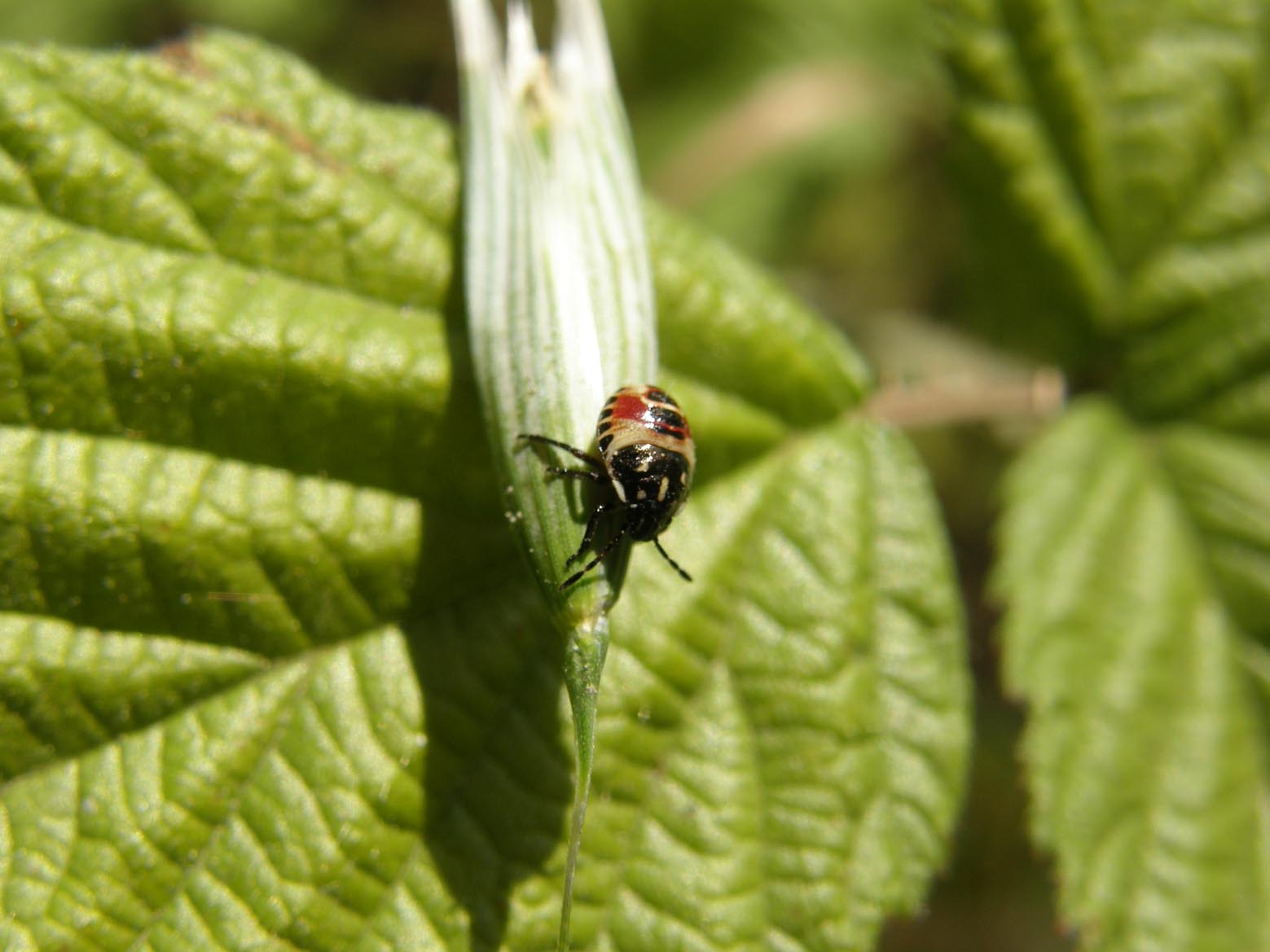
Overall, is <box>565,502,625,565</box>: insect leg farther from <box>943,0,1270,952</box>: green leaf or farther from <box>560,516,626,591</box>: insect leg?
<box>943,0,1270,952</box>: green leaf

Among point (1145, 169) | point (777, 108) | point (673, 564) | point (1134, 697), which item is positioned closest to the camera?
point (673, 564)

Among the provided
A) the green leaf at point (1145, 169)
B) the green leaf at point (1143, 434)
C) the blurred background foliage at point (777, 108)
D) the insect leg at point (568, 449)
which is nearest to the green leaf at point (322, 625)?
the insect leg at point (568, 449)

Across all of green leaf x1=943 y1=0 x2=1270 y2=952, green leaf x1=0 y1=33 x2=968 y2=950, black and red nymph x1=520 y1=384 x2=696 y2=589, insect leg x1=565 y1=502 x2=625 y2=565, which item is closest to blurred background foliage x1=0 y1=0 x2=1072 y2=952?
green leaf x1=943 y1=0 x2=1270 y2=952

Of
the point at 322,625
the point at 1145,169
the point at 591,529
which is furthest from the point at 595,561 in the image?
the point at 1145,169

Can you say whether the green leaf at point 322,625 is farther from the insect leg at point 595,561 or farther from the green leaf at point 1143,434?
the green leaf at point 1143,434

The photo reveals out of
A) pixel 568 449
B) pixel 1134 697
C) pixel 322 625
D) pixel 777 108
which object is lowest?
pixel 1134 697

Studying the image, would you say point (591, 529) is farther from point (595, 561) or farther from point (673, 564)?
point (673, 564)
